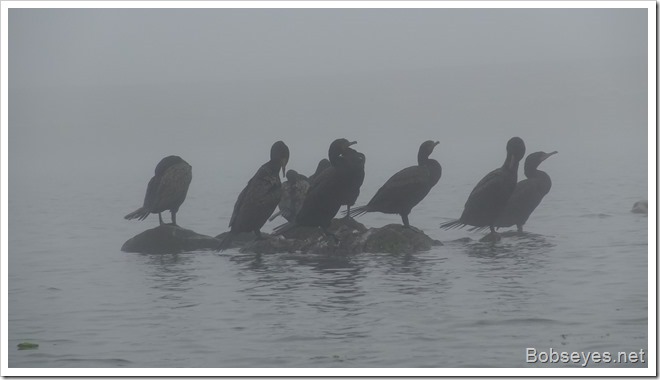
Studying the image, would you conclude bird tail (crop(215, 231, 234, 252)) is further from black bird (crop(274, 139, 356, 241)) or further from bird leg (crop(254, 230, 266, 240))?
black bird (crop(274, 139, 356, 241))

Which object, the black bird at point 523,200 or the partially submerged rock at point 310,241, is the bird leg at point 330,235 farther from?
the black bird at point 523,200

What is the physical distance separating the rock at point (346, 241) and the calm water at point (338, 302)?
0.26 m

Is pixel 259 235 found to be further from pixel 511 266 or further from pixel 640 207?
pixel 640 207

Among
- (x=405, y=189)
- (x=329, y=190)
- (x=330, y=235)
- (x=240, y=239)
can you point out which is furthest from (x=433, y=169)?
(x=240, y=239)

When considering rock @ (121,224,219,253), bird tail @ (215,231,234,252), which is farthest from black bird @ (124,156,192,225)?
bird tail @ (215,231,234,252)

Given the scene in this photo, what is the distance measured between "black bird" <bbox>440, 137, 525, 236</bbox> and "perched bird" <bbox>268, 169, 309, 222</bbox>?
2.26 m

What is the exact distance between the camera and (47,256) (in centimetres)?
1744

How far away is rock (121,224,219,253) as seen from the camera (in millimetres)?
16500

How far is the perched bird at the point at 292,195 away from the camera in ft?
54.6

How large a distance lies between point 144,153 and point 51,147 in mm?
4460

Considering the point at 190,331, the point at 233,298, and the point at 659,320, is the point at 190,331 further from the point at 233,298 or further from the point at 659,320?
the point at 659,320

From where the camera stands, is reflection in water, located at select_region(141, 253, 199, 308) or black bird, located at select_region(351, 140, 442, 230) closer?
reflection in water, located at select_region(141, 253, 199, 308)

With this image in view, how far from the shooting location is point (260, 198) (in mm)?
15617

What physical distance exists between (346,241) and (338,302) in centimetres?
307
